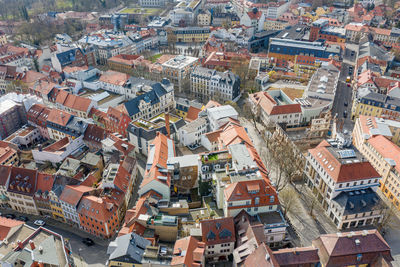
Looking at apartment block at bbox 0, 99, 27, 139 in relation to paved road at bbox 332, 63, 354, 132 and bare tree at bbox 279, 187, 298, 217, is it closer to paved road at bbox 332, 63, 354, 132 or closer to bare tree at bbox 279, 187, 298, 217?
bare tree at bbox 279, 187, 298, 217

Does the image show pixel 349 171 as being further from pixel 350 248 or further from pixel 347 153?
pixel 350 248

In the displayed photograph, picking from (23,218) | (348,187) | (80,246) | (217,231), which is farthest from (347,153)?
(23,218)

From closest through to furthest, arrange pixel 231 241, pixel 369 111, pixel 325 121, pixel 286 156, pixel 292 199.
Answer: pixel 231 241, pixel 292 199, pixel 286 156, pixel 325 121, pixel 369 111

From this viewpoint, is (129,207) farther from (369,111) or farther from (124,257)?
(369,111)

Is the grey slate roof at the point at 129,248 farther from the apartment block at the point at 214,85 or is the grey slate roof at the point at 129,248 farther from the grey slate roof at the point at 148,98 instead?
the apartment block at the point at 214,85

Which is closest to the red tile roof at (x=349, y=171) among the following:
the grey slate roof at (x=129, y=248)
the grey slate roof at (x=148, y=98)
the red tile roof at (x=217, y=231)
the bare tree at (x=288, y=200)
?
the bare tree at (x=288, y=200)

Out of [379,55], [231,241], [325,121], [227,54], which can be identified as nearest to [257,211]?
[231,241]
